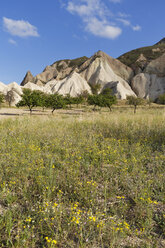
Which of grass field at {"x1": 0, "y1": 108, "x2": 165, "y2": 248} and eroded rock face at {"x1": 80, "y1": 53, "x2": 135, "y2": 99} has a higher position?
eroded rock face at {"x1": 80, "y1": 53, "x2": 135, "y2": 99}

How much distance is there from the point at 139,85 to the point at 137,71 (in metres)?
16.7

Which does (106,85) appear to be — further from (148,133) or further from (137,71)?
(148,133)

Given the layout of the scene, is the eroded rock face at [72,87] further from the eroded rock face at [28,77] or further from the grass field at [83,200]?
the grass field at [83,200]

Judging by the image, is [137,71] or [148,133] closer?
[148,133]

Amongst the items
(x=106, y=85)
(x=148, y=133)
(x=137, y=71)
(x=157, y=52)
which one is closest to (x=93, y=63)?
(x=106, y=85)

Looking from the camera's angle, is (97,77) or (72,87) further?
(97,77)

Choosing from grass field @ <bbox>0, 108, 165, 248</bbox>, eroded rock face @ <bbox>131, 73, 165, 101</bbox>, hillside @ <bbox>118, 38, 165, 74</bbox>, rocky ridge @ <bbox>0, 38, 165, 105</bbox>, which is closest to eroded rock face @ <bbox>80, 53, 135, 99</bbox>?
rocky ridge @ <bbox>0, 38, 165, 105</bbox>

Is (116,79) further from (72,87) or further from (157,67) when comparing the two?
(72,87)

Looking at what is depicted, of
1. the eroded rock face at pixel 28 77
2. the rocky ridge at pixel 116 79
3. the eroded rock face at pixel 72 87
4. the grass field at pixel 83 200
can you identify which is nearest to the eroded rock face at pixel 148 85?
the rocky ridge at pixel 116 79

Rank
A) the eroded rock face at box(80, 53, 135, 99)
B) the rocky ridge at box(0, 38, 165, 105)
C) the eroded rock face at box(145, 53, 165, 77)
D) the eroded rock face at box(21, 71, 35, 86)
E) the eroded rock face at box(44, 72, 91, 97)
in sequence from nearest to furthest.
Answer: the eroded rock face at box(44, 72, 91, 97) < the rocky ridge at box(0, 38, 165, 105) < the eroded rock face at box(145, 53, 165, 77) < the eroded rock face at box(80, 53, 135, 99) < the eroded rock face at box(21, 71, 35, 86)

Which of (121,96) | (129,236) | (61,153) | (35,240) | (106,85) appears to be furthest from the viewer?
(106,85)

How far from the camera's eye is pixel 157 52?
414 ft

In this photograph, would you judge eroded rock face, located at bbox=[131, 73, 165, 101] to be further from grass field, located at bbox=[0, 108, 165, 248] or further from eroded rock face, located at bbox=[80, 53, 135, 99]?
grass field, located at bbox=[0, 108, 165, 248]

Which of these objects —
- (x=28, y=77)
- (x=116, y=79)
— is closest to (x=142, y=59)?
(x=116, y=79)
